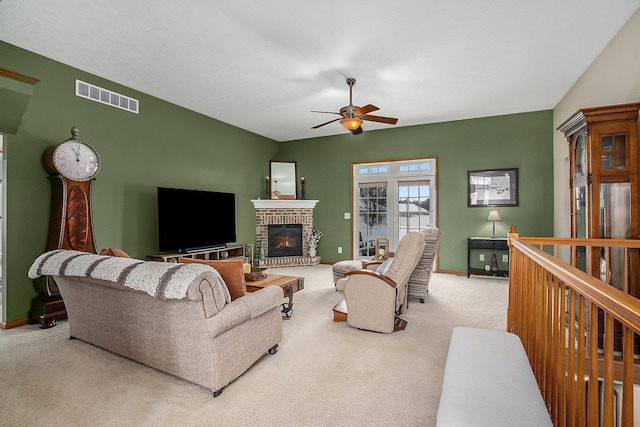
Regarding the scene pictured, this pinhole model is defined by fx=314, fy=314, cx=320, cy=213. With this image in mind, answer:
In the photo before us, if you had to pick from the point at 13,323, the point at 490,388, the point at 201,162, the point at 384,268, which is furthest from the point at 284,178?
the point at 490,388

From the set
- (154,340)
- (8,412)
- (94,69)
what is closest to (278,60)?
(94,69)

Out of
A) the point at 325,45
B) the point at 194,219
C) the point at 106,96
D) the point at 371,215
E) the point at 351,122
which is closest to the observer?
the point at 325,45

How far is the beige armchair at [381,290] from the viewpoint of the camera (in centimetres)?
299

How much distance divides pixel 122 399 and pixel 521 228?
5.90 meters

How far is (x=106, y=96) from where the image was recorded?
13.1 ft

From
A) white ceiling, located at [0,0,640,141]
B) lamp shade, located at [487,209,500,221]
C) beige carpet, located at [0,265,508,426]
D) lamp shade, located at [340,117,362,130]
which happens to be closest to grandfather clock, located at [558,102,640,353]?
white ceiling, located at [0,0,640,141]

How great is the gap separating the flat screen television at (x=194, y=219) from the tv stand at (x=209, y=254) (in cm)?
8

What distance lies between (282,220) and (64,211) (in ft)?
13.1

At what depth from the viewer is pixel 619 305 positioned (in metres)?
0.76

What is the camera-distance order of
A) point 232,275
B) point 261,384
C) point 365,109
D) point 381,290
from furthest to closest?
point 365,109
point 381,290
point 232,275
point 261,384

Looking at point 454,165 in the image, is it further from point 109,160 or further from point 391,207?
point 109,160

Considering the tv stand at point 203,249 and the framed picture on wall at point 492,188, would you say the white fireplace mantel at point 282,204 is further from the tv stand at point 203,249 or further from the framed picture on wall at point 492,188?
the framed picture on wall at point 492,188

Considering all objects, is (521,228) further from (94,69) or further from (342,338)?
(94,69)

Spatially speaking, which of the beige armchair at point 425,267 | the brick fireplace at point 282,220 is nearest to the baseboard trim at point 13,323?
the beige armchair at point 425,267
